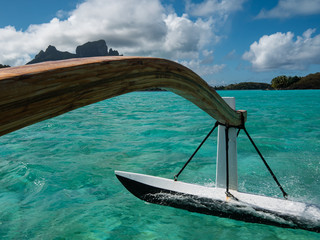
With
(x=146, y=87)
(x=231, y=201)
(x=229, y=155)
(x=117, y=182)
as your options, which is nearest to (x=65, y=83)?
(x=146, y=87)

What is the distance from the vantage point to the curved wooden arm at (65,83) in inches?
23.6

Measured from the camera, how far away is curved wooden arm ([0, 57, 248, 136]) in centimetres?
60

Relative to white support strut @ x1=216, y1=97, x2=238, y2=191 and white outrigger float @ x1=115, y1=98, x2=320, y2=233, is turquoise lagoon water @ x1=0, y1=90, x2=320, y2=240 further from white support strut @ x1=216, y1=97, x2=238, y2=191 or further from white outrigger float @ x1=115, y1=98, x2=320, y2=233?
white support strut @ x1=216, y1=97, x2=238, y2=191

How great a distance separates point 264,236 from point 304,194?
1955mm

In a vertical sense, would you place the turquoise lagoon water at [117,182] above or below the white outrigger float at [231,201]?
below

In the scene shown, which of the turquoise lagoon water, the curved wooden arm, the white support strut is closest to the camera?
the curved wooden arm

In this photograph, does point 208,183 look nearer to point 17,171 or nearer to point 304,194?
point 304,194

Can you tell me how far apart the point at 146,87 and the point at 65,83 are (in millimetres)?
488

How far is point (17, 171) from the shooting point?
568 centimetres

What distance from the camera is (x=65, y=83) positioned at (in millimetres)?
717

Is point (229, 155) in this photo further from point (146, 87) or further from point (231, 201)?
point (146, 87)

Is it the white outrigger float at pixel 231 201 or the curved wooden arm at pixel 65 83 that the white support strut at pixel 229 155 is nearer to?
the white outrigger float at pixel 231 201

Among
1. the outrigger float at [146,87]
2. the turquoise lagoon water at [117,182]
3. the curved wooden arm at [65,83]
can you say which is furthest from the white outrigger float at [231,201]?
the curved wooden arm at [65,83]

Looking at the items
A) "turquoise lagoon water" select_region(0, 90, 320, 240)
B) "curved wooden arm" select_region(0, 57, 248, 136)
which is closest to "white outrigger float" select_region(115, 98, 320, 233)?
"turquoise lagoon water" select_region(0, 90, 320, 240)
